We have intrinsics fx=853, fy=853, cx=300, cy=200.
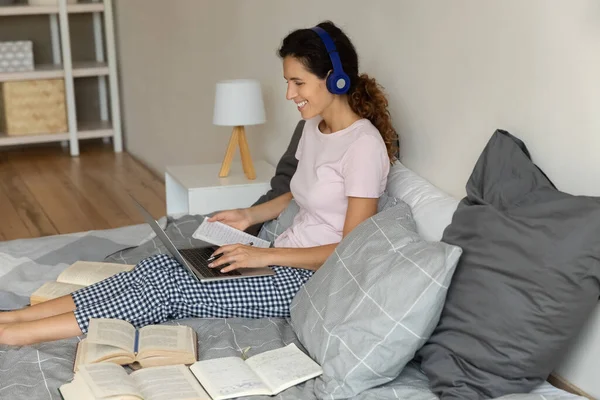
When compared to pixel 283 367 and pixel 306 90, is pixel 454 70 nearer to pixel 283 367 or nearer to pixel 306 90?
pixel 306 90

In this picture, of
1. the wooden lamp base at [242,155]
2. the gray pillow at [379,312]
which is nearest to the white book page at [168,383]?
the gray pillow at [379,312]

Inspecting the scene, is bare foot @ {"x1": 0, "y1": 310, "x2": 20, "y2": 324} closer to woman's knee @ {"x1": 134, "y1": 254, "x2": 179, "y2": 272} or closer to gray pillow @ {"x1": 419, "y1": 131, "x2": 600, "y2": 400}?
woman's knee @ {"x1": 134, "y1": 254, "x2": 179, "y2": 272}

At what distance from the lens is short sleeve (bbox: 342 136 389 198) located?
2.14m

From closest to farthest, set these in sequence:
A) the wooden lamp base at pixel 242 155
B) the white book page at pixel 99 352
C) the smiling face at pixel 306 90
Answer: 1. the white book page at pixel 99 352
2. the smiling face at pixel 306 90
3. the wooden lamp base at pixel 242 155

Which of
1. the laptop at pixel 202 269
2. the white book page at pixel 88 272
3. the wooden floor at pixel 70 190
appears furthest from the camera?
the wooden floor at pixel 70 190

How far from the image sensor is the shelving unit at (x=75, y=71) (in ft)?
16.5

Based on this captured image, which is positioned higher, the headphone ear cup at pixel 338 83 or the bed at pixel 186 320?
the headphone ear cup at pixel 338 83

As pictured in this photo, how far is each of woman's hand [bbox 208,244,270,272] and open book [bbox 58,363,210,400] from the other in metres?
0.40

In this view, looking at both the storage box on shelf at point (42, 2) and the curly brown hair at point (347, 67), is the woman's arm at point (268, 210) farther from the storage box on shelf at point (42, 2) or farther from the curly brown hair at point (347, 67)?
the storage box on shelf at point (42, 2)

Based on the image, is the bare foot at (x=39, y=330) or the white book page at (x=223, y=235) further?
the white book page at (x=223, y=235)

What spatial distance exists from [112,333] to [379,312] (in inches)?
24.5

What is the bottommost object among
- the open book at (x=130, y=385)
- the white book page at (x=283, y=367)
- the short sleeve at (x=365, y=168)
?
the white book page at (x=283, y=367)

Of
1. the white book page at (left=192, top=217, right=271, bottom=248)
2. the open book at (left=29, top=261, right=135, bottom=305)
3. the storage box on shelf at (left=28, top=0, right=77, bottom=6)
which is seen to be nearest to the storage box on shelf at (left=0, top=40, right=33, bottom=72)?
the storage box on shelf at (left=28, top=0, right=77, bottom=6)

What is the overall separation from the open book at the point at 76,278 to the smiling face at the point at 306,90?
0.71 meters
